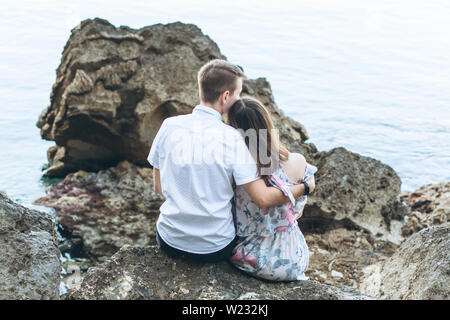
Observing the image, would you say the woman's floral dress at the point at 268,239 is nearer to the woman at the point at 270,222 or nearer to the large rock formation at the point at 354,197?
the woman at the point at 270,222

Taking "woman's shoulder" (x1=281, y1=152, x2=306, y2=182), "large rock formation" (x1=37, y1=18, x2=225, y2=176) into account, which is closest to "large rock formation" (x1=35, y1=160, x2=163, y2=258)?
"large rock formation" (x1=37, y1=18, x2=225, y2=176)

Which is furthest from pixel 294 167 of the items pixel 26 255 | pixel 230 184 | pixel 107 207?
pixel 107 207

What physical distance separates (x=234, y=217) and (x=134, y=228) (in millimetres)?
4062

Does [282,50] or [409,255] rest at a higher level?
[409,255]

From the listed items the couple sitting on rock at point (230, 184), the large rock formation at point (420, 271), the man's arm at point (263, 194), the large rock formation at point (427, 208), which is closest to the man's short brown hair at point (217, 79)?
the couple sitting on rock at point (230, 184)

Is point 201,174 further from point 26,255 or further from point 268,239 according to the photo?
point 26,255

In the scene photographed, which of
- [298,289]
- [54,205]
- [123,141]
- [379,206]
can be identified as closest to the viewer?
[298,289]

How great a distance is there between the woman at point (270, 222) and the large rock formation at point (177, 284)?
10 centimetres

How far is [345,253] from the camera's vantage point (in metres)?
5.34

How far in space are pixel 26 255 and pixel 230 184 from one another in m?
1.31

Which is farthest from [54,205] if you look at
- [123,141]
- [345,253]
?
[345,253]

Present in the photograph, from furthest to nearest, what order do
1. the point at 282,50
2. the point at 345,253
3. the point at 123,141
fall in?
the point at 282,50 < the point at 123,141 < the point at 345,253
